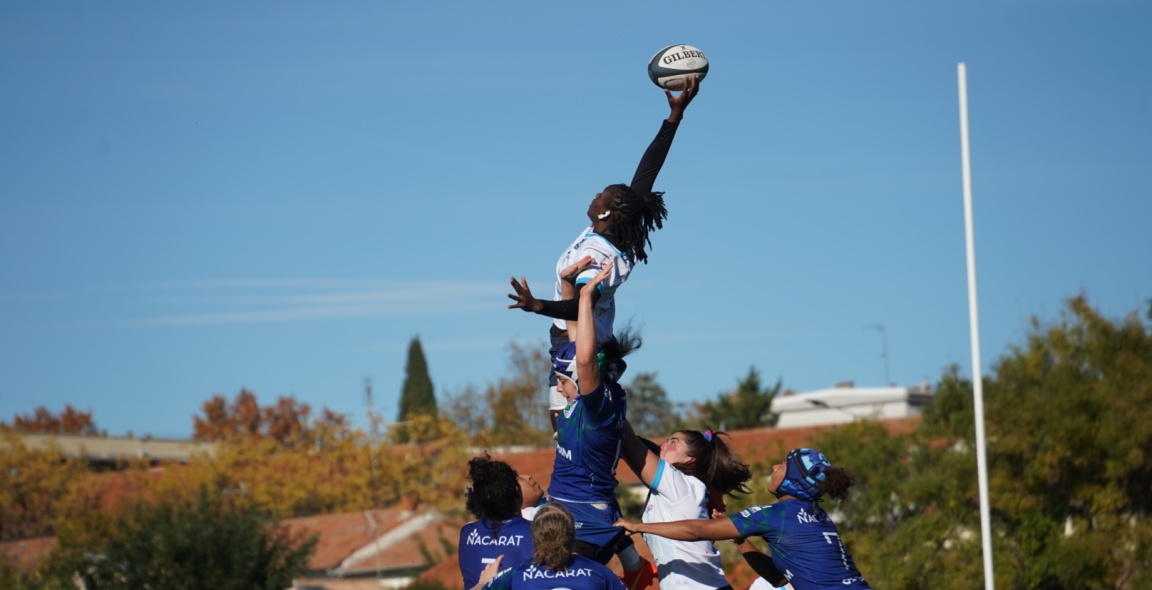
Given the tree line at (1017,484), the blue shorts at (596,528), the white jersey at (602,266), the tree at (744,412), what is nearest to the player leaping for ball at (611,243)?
the white jersey at (602,266)

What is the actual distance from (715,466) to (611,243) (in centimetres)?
148

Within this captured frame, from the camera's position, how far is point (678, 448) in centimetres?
764

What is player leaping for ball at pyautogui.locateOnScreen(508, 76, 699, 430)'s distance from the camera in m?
7.33

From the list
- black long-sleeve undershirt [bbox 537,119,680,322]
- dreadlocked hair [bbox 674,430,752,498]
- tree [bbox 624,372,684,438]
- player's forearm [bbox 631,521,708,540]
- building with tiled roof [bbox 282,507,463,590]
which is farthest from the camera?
tree [bbox 624,372,684,438]

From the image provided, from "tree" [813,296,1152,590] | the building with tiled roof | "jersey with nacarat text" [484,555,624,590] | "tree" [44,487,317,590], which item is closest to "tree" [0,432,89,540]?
the building with tiled roof

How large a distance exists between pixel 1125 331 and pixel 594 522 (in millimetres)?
25716

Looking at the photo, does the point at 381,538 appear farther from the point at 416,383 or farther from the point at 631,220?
the point at 631,220

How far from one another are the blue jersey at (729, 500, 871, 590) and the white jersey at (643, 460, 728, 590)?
582mm

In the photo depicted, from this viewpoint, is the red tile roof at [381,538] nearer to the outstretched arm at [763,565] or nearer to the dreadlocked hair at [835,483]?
the outstretched arm at [763,565]

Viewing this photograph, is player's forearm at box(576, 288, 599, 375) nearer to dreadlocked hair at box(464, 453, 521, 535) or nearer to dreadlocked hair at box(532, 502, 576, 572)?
dreadlocked hair at box(532, 502, 576, 572)

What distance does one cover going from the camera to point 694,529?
21.7ft

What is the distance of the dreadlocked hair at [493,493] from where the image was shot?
7.29 meters

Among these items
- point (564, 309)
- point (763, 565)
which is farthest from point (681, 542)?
point (564, 309)

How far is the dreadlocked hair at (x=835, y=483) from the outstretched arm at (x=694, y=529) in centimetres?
56
